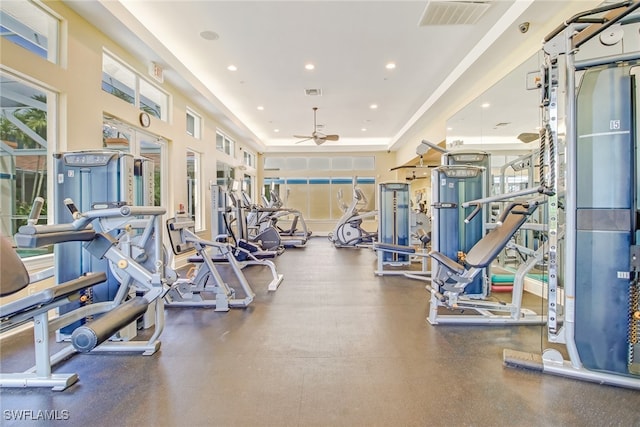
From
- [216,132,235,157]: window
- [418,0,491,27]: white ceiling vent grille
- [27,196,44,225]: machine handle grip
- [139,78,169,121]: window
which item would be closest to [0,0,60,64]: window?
[139,78,169,121]: window

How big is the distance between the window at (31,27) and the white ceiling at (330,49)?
340mm

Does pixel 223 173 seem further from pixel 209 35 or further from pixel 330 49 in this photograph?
pixel 330 49

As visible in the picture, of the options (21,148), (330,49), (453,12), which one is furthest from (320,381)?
(330,49)

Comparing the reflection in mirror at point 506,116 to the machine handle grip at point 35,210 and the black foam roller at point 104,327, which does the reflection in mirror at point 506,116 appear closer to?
the black foam roller at point 104,327

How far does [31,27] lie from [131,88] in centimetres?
154

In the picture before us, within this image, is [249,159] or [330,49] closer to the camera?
[330,49]

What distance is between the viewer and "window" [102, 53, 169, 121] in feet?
13.6

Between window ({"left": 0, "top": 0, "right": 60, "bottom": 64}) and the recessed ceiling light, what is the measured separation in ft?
5.51

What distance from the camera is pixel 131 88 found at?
15.2 feet

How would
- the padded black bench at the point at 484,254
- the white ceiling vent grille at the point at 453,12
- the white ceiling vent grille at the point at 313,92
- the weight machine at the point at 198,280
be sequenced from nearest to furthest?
the padded black bench at the point at 484,254
the weight machine at the point at 198,280
the white ceiling vent grille at the point at 453,12
the white ceiling vent grille at the point at 313,92

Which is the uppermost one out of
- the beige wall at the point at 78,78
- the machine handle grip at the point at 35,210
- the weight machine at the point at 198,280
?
the beige wall at the point at 78,78

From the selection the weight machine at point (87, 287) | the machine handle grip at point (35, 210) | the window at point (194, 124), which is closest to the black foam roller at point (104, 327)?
the weight machine at point (87, 287)

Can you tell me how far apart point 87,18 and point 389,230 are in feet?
17.4

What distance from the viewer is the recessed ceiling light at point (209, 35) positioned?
173 inches
